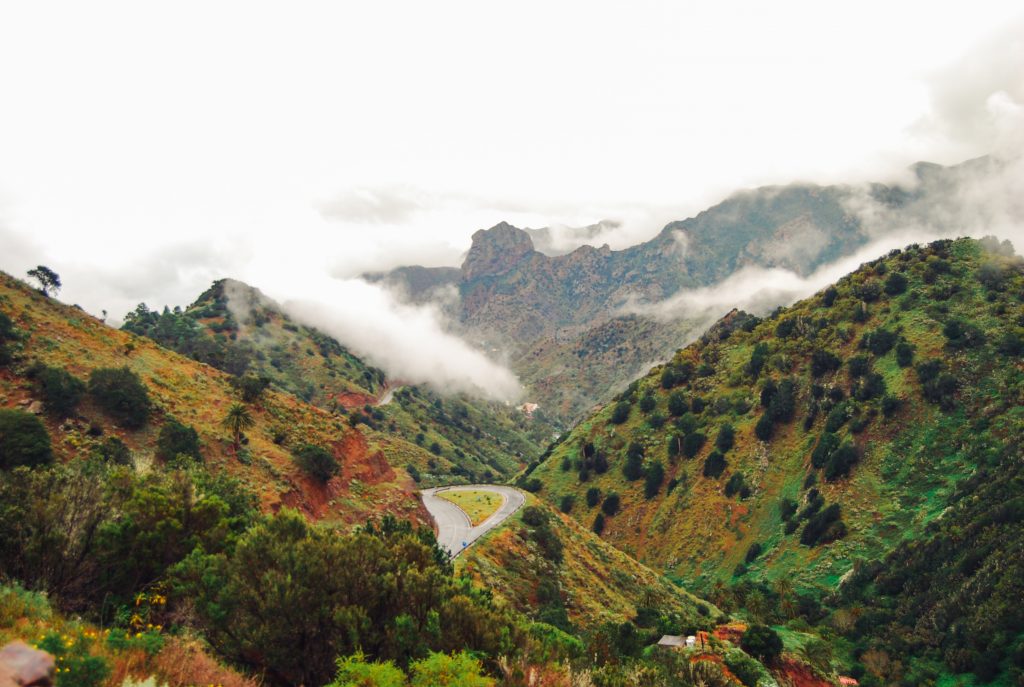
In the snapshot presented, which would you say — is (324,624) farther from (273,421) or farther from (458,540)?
(273,421)

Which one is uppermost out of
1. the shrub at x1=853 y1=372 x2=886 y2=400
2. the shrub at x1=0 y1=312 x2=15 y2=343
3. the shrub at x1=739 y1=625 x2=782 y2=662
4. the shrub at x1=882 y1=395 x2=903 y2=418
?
the shrub at x1=0 y1=312 x2=15 y2=343

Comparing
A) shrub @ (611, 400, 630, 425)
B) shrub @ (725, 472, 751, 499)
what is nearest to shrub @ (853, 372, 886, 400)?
shrub @ (725, 472, 751, 499)

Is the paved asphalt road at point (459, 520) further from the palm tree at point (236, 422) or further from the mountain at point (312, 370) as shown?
the mountain at point (312, 370)

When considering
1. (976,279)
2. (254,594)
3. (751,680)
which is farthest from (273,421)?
(976,279)

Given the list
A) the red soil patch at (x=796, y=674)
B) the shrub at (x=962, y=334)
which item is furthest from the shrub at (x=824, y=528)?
the shrub at (x=962, y=334)

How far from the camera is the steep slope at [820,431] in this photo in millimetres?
57969

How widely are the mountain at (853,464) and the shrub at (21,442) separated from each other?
54.8 metres

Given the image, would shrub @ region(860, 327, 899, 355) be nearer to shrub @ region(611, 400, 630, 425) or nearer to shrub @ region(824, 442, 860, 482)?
shrub @ region(824, 442, 860, 482)

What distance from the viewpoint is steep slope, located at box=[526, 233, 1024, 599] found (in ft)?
190

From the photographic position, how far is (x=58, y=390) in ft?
116

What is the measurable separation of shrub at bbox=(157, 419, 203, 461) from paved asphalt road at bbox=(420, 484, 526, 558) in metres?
19.9

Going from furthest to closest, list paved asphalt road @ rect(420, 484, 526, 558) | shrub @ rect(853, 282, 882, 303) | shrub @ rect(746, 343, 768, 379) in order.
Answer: shrub @ rect(746, 343, 768, 379), shrub @ rect(853, 282, 882, 303), paved asphalt road @ rect(420, 484, 526, 558)

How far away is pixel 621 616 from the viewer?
42.1m

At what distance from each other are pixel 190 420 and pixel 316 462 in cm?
1061
